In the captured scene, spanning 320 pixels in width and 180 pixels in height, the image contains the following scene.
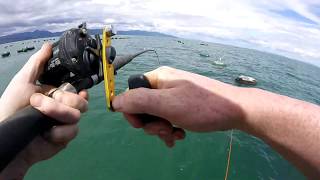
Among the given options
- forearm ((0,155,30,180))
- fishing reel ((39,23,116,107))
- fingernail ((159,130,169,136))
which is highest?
fishing reel ((39,23,116,107))

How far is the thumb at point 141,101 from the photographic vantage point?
259 centimetres

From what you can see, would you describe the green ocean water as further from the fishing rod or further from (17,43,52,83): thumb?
the fishing rod

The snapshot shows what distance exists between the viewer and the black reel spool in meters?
2.89

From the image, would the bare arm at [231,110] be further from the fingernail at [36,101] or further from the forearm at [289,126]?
the fingernail at [36,101]

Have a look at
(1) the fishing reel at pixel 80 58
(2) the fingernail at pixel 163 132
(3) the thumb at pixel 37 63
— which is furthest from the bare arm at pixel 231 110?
(3) the thumb at pixel 37 63

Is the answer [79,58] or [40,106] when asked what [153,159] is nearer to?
[79,58]

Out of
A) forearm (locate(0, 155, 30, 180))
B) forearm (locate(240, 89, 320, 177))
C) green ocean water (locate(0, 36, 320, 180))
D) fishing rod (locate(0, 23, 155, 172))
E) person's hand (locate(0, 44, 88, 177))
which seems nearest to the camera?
fishing rod (locate(0, 23, 155, 172))

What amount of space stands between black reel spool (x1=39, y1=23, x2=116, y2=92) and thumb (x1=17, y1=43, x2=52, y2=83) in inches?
5.6

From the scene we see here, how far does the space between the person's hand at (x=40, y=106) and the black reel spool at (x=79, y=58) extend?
0.17 m

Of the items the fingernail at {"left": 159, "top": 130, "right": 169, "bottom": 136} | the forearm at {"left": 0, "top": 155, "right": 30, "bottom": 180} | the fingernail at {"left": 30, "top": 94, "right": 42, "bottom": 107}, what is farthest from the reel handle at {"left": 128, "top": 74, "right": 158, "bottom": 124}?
the forearm at {"left": 0, "top": 155, "right": 30, "bottom": 180}

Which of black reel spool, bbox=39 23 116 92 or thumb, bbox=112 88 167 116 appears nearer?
thumb, bbox=112 88 167 116

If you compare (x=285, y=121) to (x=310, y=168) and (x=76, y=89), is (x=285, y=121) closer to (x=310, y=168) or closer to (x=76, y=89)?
(x=310, y=168)

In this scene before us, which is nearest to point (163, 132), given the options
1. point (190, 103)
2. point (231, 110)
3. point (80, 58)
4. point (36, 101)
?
point (190, 103)

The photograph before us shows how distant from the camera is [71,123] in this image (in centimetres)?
292
